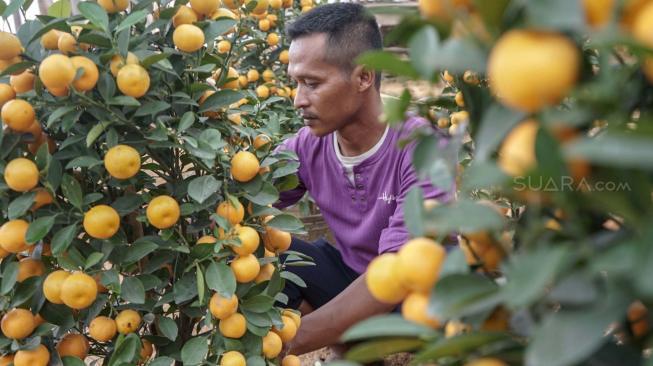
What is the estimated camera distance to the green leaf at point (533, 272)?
331 millimetres

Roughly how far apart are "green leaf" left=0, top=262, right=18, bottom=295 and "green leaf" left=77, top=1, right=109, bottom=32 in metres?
0.39

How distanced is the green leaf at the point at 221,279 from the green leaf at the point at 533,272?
65cm

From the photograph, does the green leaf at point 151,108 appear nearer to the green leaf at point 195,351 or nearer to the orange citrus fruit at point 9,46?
the orange citrus fruit at point 9,46

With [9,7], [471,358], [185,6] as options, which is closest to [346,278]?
[185,6]

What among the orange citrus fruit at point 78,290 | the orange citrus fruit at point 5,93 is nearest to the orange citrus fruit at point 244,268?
the orange citrus fruit at point 78,290

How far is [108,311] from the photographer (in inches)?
42.6

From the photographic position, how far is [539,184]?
0.35 m

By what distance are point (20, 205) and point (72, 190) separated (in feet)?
0.24

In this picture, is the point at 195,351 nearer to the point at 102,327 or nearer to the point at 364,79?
the point at 102,327

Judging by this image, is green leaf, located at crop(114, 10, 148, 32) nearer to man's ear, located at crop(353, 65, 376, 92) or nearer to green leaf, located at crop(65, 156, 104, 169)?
green leaf, located at crop(65, 156, 104, 169)

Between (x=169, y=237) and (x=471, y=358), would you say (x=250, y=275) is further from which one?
(x=471, y=358)

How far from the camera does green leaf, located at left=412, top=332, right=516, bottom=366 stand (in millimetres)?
409

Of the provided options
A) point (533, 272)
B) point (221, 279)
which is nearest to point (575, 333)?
point (533, 272)

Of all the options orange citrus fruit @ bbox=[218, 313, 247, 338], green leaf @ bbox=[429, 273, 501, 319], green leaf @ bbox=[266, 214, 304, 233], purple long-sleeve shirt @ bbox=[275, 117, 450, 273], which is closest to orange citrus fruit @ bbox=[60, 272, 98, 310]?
orange citrus fruit @ bbox=[218, 313, 247, 338]
